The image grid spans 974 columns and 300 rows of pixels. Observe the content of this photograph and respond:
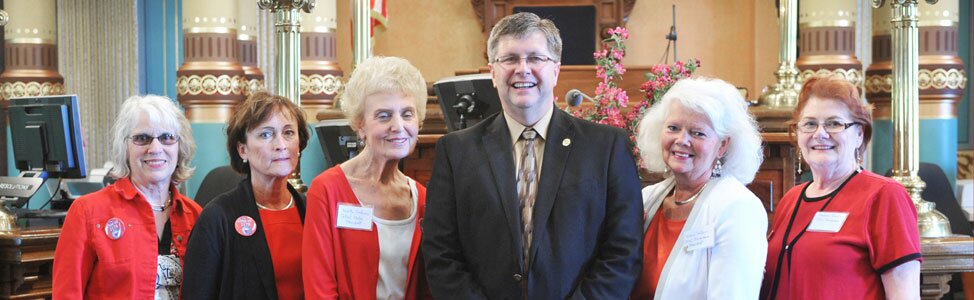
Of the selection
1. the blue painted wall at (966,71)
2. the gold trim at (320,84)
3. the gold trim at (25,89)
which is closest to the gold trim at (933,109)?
the blue painted wall at (966,71)

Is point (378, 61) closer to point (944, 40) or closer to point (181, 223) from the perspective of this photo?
point (181, 223)

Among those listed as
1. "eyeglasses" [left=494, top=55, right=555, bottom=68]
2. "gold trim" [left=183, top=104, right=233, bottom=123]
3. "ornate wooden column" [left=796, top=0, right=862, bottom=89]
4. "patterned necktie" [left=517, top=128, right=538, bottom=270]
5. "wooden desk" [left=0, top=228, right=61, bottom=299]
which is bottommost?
"wooden desk" [left=0, top=228, right=61, bottom=299]

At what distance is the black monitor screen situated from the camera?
5.14m

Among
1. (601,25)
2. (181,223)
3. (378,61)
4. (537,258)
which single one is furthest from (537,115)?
(601,25)

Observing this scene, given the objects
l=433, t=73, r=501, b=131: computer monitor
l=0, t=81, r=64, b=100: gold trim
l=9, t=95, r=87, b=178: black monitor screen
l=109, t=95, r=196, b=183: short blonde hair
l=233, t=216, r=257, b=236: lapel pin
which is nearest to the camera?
l=233, t=216, r=257, b=236: lapel pin

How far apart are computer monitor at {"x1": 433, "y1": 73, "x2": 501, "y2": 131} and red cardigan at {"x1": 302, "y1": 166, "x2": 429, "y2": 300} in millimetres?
1528

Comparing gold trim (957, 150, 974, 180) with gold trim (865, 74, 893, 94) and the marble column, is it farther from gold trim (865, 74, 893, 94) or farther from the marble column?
gold trim (865, 74, 893, 94)

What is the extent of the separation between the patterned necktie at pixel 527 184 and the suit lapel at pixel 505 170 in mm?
30

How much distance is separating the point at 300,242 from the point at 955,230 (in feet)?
14.9

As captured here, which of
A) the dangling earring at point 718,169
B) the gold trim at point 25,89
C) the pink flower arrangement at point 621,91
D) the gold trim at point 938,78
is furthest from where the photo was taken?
the gold trim at point 25,89

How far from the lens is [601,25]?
11.5 metres

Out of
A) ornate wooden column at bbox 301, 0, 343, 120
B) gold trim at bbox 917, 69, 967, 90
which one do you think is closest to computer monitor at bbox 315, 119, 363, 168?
ornate wooden column at bbox 301, 0, 343, 120

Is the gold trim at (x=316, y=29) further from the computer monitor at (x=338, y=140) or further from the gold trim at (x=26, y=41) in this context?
the computer monitor at (x=338, y=140)

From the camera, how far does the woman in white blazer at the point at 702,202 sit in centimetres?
266
